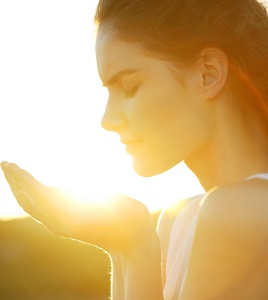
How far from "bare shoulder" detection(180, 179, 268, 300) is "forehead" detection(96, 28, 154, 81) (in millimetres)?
742

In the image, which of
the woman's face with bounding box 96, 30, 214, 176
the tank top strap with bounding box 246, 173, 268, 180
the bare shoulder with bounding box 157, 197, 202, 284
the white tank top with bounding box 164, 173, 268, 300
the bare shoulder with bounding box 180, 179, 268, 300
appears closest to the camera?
the bare shoulder with bounding box 180, 179, 268, 300

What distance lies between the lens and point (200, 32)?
390 centimetres

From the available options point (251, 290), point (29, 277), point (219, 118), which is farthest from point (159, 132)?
point (29, 277)

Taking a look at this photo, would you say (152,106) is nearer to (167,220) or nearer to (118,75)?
(118,75)

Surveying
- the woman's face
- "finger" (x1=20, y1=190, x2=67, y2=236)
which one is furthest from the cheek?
"finger" (x1=20, y1=190, x2=67, y2=236)

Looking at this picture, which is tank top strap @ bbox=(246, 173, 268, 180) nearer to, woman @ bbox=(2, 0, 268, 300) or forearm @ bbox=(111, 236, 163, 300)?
woman @ bbox=(2, 0, 268, 300)

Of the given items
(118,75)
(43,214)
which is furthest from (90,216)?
(118,75)

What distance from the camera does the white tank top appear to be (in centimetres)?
398

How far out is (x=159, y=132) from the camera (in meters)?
3.90

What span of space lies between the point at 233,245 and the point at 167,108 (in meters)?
0.74

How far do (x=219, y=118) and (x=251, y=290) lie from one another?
819 mm

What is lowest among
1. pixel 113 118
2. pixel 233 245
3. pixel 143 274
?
pixel 143 274

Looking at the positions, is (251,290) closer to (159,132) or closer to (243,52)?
(159,132)

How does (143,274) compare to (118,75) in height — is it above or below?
below
